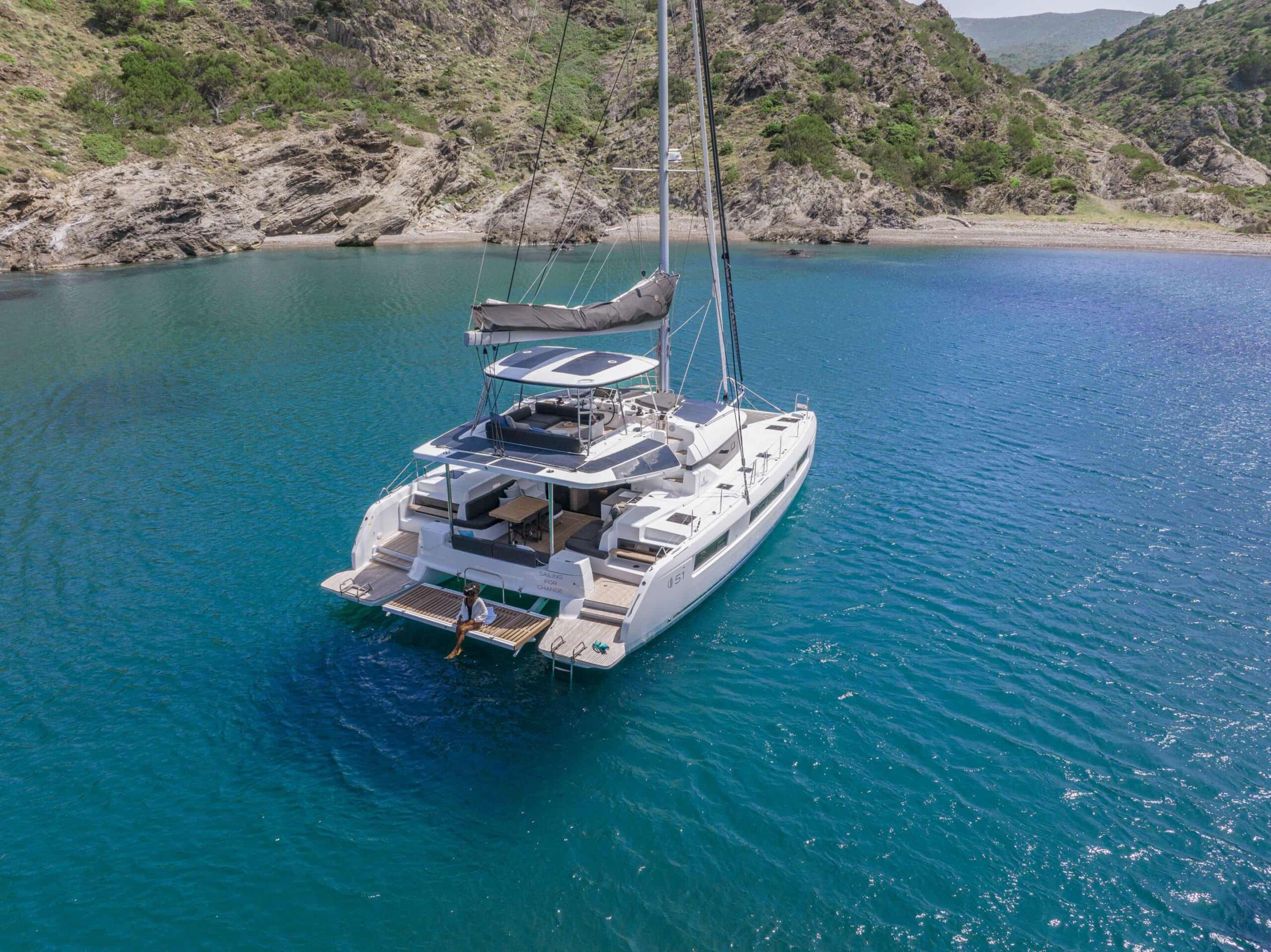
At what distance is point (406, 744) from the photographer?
11594 millimetres

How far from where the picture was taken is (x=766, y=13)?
11925 cm

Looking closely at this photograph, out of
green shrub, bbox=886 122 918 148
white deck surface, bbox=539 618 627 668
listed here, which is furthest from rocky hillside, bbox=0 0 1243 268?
white deck surface, bbox=539 618 627 668

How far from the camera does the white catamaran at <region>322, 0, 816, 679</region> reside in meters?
13.3

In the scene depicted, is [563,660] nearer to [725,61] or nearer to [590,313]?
[590,313]

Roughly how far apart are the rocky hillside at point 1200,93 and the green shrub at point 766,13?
73.0 m

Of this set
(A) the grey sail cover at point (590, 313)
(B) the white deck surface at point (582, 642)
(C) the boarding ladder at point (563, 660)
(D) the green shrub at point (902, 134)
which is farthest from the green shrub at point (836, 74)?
(C) the boarding ladder at point (563, 660)

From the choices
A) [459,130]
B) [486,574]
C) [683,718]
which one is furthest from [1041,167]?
[683,718]

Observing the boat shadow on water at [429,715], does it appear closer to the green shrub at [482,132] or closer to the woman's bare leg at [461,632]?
the woman's bare leg at [461,632]

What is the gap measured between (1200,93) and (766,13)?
93502 mm

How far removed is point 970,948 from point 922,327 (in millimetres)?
39083

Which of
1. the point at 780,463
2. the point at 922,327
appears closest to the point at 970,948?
the point at 780,463

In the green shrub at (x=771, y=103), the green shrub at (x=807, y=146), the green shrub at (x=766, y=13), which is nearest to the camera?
the green shrub at (x=807, y=146)

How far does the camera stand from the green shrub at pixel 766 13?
119 m

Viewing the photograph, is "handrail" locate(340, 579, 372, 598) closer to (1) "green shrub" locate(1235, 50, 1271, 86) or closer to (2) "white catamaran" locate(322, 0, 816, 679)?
(2) "white catamaran" locate(322, 0, 816, 679)
